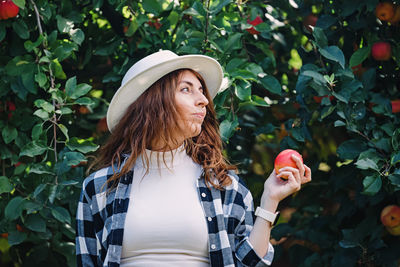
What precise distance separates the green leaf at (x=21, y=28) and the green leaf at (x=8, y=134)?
36cm

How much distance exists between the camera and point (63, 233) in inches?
98.9

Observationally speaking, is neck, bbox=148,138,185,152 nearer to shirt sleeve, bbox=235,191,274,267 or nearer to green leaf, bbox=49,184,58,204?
shirt sleeve, bbox=235,191,274,267

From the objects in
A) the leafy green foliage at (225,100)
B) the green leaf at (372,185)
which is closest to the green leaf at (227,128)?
the leafy green foliage at (225,100)

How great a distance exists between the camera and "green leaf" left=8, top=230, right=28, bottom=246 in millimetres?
2246

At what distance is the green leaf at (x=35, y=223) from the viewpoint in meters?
2.18

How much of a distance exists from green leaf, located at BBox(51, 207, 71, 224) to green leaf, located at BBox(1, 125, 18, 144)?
1.29 ft

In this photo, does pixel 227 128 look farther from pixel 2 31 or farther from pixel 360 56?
pixel 2 31

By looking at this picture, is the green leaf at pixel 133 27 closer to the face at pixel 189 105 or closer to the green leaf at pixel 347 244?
the face at pixel 189 105

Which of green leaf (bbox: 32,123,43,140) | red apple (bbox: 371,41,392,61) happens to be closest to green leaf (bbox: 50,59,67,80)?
green leaf (bbox: 32,123,43,140)

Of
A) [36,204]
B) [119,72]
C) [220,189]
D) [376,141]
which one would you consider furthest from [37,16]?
[376,141]

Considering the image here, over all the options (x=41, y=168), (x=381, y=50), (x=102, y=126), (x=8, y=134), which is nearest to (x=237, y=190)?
(x=41, y=168)

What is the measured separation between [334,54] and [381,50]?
0.87 feet

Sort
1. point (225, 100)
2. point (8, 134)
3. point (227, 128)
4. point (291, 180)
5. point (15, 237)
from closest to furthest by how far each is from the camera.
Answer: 1. point (291, 180)
2. point (227, 128)
3. point (15, 237)
4. point (8, 134)
5. point (225, 100)

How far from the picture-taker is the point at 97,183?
1740mm
